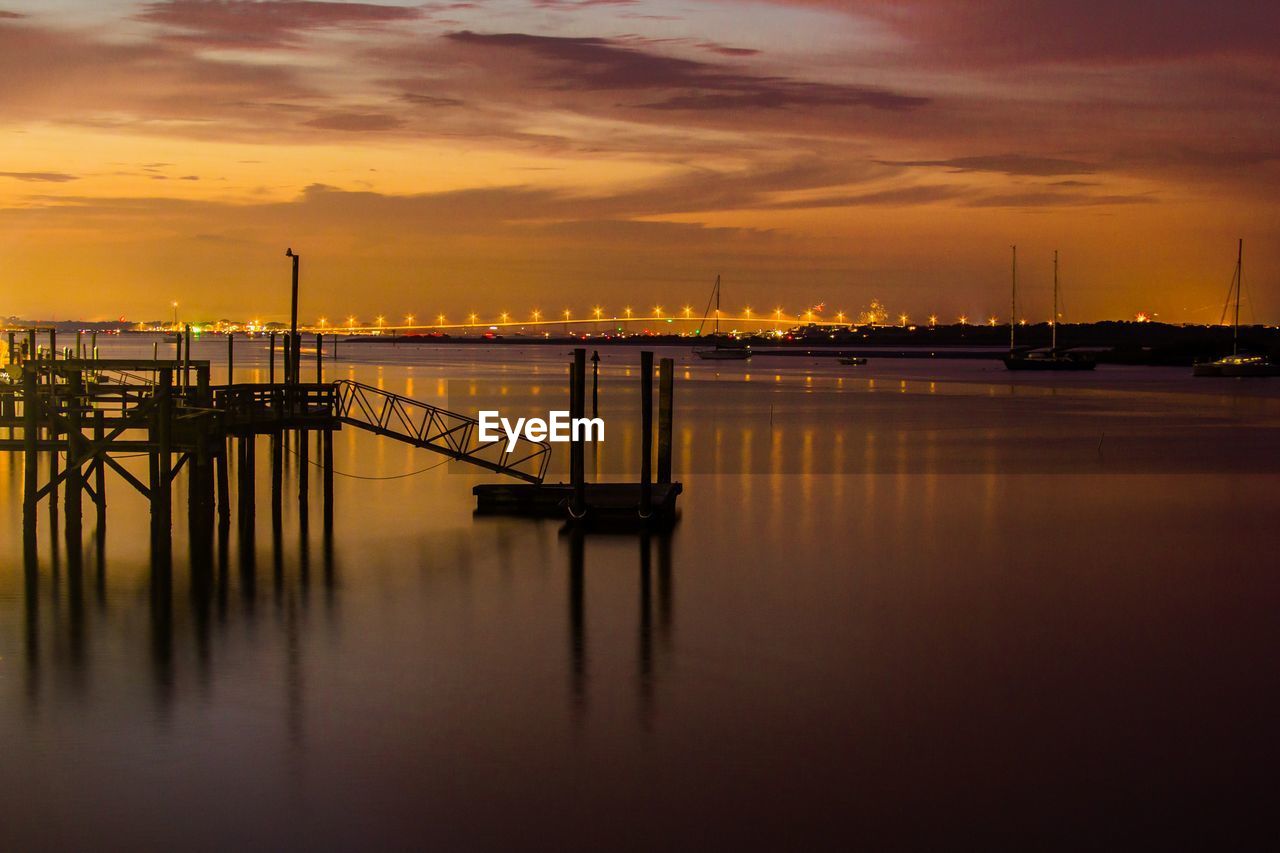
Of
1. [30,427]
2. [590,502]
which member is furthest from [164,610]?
[590,502]

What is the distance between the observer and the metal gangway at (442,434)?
95.8 feet

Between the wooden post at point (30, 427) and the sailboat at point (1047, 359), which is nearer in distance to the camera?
the wooden post at point (30, 427)

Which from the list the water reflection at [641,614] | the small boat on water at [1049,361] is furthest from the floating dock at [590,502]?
the small boat on water at [1049,361]

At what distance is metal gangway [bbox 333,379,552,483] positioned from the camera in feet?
95.8

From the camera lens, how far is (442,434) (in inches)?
1204

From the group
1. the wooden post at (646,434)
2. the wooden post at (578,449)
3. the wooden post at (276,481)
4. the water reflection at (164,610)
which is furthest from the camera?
the wooden post at (276,481)

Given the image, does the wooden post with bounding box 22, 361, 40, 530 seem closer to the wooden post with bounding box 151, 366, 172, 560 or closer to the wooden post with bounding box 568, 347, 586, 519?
the wooden post with bounding box 151, 366, 172, 560

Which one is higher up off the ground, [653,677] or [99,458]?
[99,458]

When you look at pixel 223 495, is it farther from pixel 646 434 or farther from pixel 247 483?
pixel 646 434

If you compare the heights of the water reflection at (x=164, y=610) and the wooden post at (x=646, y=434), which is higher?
the wooden post at (x=646, y=434)

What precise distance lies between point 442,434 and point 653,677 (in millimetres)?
13941

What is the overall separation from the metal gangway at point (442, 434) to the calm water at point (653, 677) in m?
1.58

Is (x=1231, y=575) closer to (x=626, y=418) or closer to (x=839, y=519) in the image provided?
(x=839, y=519)

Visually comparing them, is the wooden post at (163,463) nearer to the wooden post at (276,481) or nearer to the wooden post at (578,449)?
the wooden post at (276,481)
